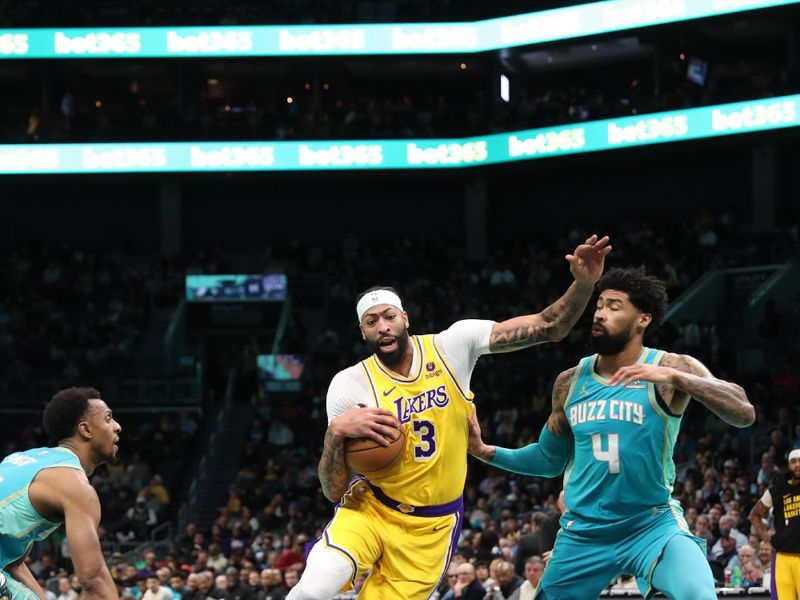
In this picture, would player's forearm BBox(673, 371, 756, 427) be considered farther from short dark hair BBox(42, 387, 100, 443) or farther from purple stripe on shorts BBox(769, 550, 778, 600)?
purple stripe on shorts BBox(769, 550, 778, 600)

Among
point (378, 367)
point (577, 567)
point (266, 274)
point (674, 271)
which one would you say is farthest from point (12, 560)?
point (266, 274)

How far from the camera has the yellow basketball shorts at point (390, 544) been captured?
7.70 metres

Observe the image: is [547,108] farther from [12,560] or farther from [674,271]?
[12,560]

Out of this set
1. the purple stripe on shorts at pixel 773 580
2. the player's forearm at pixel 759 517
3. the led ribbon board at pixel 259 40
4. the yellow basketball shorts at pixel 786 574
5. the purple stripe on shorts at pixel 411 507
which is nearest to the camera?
the purple stripe on shorts at pixel 411 507

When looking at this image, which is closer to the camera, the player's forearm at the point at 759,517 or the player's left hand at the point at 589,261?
the player's left hand at the point at 589,261

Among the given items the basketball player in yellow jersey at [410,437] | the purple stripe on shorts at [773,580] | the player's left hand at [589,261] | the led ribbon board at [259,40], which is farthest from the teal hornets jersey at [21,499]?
the led ribbon board at [259,40]

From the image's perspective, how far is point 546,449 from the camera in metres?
8.19

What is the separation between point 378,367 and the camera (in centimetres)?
798

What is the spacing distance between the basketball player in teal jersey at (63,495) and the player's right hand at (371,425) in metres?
1.33

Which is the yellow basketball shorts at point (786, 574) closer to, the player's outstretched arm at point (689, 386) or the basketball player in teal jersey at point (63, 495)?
the player's outstretched arm at point (689, 386)

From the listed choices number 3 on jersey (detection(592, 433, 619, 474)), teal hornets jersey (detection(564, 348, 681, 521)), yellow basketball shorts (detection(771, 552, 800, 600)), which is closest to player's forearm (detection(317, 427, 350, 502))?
teal hornets jersey (detection(564, 348, 681, 521))

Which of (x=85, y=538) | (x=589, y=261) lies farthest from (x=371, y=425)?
(x=85, y=538)

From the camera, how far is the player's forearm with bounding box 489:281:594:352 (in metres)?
7.71

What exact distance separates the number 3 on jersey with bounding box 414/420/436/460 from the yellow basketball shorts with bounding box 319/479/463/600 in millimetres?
382
